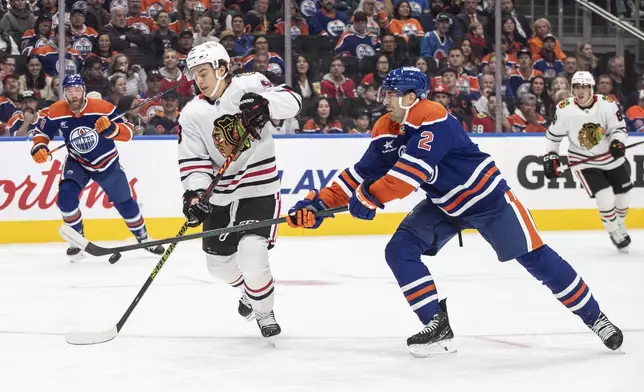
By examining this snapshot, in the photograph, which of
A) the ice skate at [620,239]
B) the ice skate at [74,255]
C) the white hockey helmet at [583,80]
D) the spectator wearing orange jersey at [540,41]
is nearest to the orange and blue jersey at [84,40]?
the ice skate at [74,255]

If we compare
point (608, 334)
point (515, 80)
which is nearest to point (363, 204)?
point (608, 334)

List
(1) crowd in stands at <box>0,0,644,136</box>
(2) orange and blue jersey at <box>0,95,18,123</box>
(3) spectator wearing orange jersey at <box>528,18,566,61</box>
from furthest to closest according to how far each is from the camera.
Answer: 1. (3) spectator wearing orange jersey at <box>528,18,566,61</box>
2. (1) crowd in stands at <box>0,0,644,136</box>
3. (2) orange and blue jersey at <box>0,95,18,123</box>

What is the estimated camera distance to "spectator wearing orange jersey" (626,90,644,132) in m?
8.91

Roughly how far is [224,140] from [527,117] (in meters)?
5.34

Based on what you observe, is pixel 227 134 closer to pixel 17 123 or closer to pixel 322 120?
pixel 17 123

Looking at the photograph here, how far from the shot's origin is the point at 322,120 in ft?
27.6

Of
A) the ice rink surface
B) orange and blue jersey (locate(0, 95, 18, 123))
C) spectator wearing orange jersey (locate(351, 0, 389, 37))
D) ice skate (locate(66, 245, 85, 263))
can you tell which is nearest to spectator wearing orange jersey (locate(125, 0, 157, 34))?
orange and blue jersey (locate(0, 95, 18, 123))

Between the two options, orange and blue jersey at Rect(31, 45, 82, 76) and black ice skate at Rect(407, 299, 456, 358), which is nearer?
black ice skate at Rect(407, 299, 456, 358)

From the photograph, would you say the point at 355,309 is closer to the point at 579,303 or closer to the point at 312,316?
the point at 312,316

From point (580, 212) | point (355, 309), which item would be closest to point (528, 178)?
point (580, 212)

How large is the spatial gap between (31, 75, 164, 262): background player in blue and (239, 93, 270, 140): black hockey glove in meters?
3.18

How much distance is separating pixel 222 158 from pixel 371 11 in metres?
5.10

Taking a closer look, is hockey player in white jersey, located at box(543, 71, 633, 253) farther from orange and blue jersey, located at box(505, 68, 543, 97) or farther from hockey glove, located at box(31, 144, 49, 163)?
hockey glove, located at box(31, 144, 49, 163)

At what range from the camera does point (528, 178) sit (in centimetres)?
872
